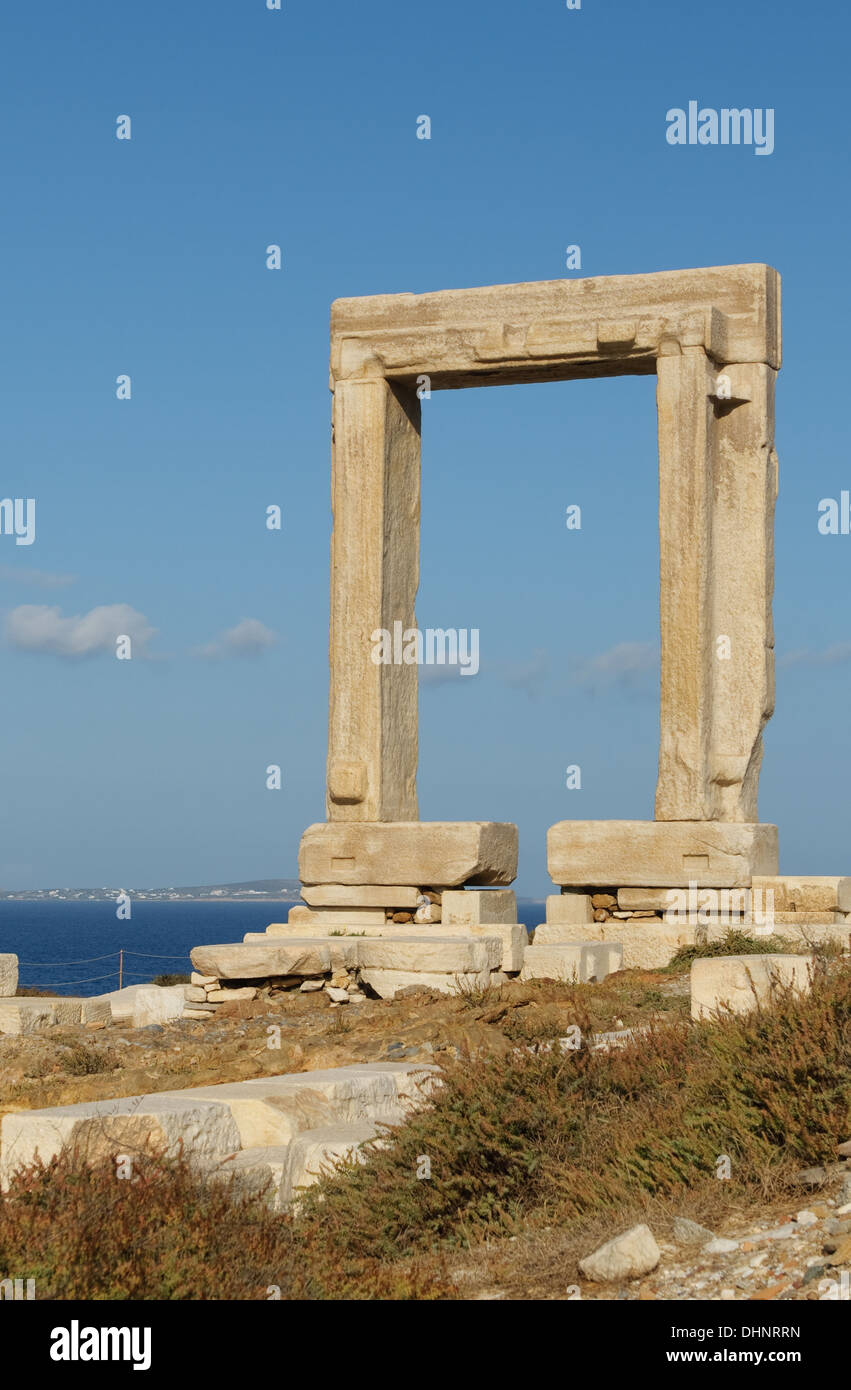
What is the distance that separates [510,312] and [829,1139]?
1012cm

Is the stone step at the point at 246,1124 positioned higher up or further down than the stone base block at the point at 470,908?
further down

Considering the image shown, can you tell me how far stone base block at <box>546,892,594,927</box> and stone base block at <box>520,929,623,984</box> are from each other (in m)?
1.00

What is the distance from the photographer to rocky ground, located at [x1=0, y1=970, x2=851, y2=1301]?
223 inches

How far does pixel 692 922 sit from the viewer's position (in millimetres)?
14070

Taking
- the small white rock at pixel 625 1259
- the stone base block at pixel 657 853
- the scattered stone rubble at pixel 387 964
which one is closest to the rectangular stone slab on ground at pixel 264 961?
the scattered stone rubble at pixel 387 964

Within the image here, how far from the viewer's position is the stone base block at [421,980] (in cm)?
1272

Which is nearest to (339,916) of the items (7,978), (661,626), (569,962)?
(569,962)

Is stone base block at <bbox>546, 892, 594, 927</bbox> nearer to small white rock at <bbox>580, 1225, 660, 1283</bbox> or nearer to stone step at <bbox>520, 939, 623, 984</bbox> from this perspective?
stone step at <bbox>520, 939, 623, 984</bbox>

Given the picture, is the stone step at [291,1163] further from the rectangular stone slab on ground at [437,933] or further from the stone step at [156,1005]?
the rectangular stone slab on ground at [437,933]

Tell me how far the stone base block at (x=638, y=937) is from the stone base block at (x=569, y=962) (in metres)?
0.40

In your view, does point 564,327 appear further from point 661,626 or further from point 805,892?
point 805,892

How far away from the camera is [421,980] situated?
12.9m
